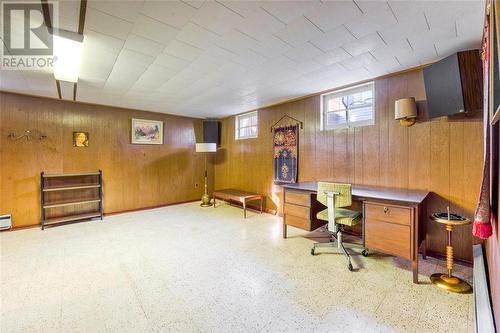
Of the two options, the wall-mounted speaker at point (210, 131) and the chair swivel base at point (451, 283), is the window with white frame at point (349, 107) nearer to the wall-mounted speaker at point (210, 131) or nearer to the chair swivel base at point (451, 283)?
the chair swivel base at point (451, 283)

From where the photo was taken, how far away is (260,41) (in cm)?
216

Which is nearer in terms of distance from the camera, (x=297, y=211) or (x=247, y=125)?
(x=297, y=211)

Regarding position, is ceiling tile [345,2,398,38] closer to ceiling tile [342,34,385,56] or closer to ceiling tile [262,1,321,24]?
ceiling tile [342,34,385,56]

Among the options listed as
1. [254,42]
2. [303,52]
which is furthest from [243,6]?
[303,52]

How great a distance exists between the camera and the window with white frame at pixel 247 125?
17.2 feet

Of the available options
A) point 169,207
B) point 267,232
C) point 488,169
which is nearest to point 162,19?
point 488,169

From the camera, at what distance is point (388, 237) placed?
2.27 m

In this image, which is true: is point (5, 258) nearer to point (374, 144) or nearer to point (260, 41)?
point (260, 41)

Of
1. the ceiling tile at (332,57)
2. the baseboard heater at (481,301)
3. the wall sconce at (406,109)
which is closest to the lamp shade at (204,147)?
the ceiling tile at (332,57)

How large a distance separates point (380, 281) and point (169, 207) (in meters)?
4.69

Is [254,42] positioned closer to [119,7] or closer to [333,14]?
[333,14]

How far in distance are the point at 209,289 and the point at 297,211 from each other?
1.57 metres

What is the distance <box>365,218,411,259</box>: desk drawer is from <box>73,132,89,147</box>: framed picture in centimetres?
520

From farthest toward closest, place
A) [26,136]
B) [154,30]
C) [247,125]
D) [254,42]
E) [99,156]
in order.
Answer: [247,125] → [99,156] → [26,136] → [254,42] → [154,30]
